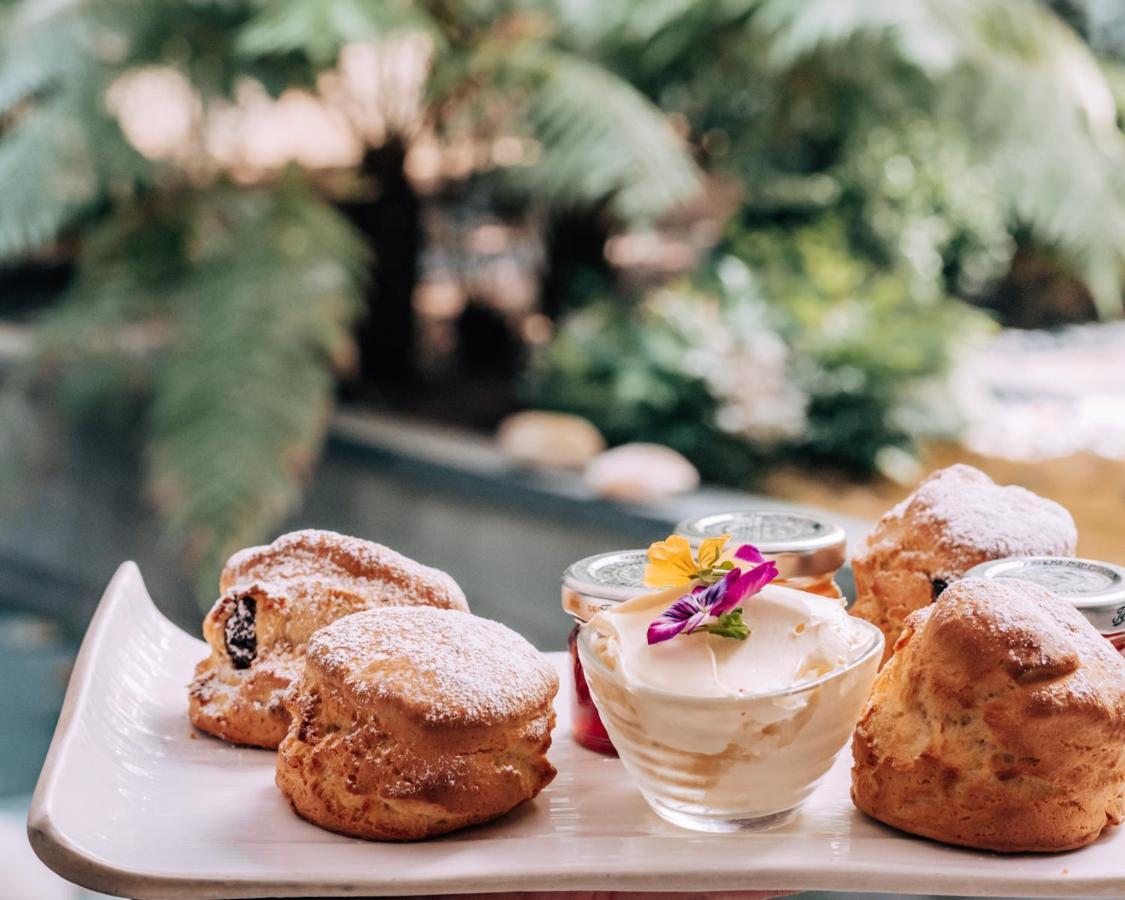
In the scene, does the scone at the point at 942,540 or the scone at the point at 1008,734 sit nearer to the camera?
the scone at the point at 1008,734

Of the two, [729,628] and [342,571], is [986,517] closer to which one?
[729,628]

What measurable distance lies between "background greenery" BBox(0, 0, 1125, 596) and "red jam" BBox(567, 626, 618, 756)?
68.9 inches

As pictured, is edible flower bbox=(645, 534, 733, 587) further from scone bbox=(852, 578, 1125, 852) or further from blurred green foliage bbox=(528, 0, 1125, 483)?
blurred green foliage bbox=(528, 0, 1125, 483)

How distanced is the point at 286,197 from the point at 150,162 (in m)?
0.33

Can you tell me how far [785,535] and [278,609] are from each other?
0.46 meters

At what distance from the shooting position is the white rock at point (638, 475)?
279 centimetres

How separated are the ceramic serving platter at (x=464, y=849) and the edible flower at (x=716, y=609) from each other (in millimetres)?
146

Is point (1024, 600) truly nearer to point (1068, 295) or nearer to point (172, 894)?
point (172, 894)

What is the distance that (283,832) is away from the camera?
915 mm

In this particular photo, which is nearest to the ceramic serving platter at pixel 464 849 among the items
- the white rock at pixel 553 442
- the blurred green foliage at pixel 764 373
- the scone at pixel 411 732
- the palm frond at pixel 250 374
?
the scone at pixel 411 732

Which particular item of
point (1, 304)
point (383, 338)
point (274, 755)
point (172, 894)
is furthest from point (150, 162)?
point (172, 894)

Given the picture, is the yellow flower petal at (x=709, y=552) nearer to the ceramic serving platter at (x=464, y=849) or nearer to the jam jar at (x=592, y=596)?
the jam jar at (x=592, y=596)

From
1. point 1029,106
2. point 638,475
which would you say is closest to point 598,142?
point 638,475

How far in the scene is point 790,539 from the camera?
45.6 inches
